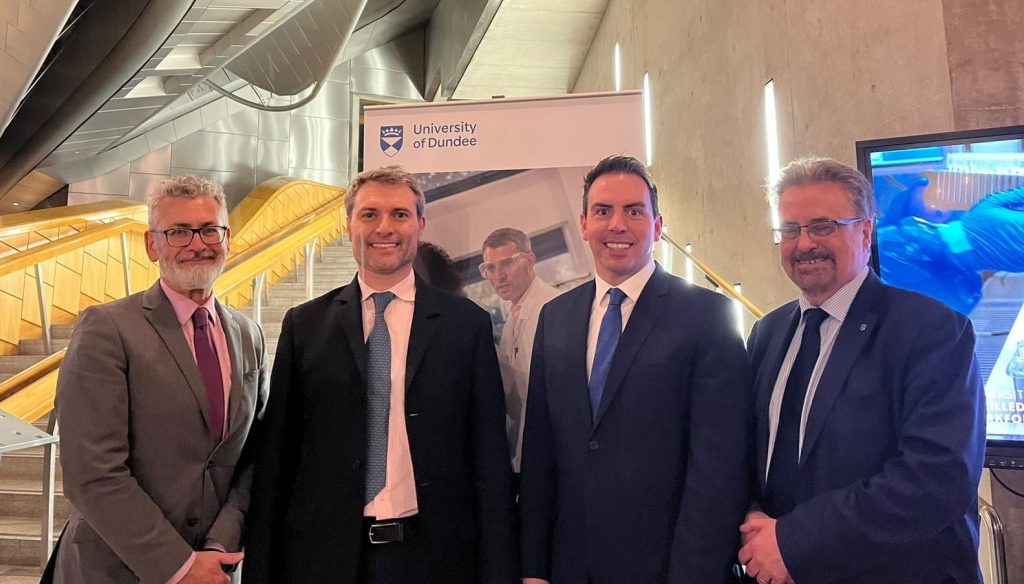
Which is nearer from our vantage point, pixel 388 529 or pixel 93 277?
pixel 388 529

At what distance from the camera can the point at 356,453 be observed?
1704 mm

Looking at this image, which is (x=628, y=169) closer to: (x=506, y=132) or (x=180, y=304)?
(x=506, y=132)

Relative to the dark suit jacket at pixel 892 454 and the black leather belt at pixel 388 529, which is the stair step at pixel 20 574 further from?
the dark suit jacket at pixel 892 454

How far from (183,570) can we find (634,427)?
1.17 meters

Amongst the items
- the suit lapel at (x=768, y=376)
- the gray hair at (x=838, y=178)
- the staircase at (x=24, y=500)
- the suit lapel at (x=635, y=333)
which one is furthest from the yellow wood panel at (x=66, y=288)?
the gray hair at (x=838, y=178)

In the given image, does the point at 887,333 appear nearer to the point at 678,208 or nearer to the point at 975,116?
the point at 975,116

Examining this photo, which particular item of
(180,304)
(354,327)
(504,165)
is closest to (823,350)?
(354,327)

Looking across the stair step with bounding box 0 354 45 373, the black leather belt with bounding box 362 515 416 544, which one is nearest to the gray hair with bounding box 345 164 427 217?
the black leather belt with bounding box 362 515 416 544

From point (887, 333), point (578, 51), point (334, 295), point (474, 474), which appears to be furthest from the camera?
point (578, 51)

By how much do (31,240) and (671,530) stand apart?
817 centimetres

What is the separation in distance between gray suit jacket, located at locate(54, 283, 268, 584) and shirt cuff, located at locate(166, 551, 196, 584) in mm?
22

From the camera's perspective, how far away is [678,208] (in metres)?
6.91

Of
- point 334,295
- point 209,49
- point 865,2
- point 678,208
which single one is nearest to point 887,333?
point 334,295

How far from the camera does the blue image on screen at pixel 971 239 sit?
85.8 inches
